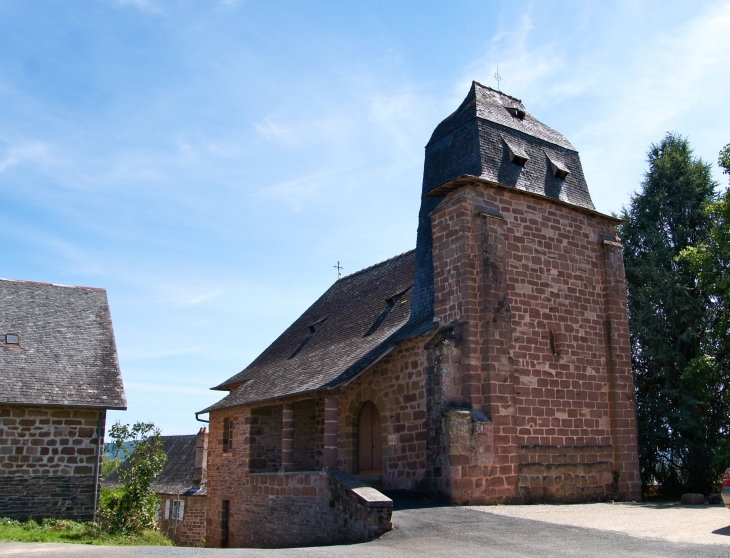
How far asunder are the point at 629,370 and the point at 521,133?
598cm

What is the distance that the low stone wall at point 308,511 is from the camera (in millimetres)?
9867

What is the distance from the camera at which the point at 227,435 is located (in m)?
19.4

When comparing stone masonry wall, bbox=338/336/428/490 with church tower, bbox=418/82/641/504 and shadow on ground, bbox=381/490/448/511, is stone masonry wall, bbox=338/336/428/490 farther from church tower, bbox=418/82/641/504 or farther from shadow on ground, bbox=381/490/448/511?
church tower, bbox=418/82/641/504

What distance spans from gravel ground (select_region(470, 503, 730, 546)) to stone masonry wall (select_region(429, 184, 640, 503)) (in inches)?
35.2

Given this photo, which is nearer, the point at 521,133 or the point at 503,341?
the point at 503,341

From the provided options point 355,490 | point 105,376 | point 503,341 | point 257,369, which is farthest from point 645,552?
point 257,369

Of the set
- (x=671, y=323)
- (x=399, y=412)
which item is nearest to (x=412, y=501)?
(x=399, y=412)

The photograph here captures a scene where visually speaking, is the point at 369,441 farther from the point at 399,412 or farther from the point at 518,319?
the point at 518,319

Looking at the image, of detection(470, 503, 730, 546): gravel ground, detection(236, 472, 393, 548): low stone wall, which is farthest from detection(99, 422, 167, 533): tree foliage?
detection(470, 503, 730, 546): gravel ground

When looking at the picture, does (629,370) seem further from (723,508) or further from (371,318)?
(371,318)

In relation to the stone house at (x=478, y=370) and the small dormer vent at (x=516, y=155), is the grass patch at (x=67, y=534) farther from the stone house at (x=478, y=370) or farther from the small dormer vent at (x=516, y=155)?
the small dormer vent at (x=516, y=155)

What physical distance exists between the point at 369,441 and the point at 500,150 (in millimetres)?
7199

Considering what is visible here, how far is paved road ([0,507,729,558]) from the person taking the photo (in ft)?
24.9

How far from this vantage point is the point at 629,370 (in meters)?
15.2
